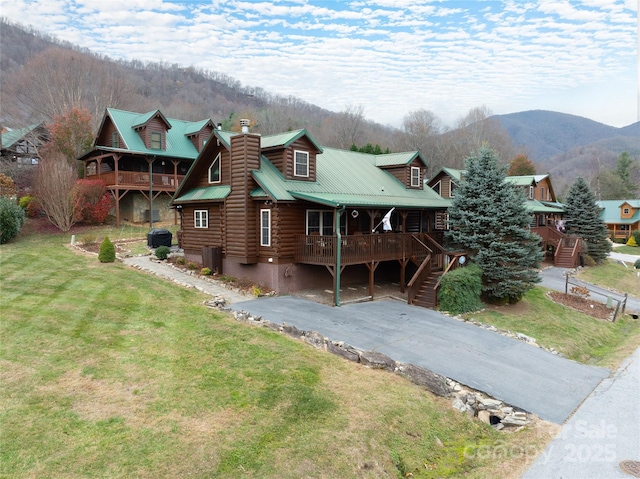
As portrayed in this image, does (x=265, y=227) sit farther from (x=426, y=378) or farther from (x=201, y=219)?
(x=426, y=378)

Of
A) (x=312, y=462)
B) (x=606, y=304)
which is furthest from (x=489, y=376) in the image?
(x=606, y=304)

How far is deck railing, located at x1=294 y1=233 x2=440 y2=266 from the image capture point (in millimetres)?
17469

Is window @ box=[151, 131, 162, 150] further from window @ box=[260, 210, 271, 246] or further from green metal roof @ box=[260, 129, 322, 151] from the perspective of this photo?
window @ box=[260, 210, 271, 246]

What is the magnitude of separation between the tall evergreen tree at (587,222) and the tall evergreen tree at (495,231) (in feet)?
66.8

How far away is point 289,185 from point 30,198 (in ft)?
71.5

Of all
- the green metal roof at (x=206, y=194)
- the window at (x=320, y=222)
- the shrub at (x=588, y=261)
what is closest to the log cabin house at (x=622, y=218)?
the shrub at (x=588, y=261)

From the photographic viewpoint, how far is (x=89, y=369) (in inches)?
361

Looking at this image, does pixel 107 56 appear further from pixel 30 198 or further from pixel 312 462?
pixel 312 462

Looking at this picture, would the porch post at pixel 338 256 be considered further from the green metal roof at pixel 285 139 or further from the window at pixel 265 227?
the green metal roof at pixel 285 139

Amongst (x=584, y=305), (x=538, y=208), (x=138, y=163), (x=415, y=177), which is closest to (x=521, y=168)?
(x=538, y=208)

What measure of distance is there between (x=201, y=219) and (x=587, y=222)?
32428 millimetres

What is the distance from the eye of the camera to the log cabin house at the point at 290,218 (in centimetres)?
1788

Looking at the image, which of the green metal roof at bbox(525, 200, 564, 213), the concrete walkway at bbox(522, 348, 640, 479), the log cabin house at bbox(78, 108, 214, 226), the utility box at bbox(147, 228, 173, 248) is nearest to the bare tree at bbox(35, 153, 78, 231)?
the log cabin house at bbox(78, 108, 214, 226)

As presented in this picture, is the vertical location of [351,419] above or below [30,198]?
below
